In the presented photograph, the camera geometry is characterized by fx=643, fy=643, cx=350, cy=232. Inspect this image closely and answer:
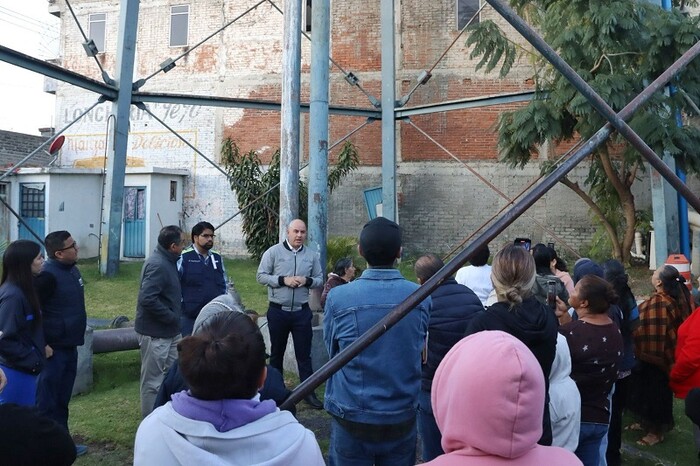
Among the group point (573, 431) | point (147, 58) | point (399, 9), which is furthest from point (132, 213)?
point (573, 431)

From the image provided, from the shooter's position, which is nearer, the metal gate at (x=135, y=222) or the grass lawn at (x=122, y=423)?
the grass lawn at (x=122, y=423)

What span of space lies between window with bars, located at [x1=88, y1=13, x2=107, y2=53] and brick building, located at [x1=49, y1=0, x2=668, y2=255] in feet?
0.10

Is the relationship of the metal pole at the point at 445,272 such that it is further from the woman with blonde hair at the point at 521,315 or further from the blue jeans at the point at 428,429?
the blue jeans at the point at 428,429

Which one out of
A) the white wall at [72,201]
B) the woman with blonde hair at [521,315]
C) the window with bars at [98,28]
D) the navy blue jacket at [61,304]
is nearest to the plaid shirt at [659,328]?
the woman with blonde hair at [521,315]

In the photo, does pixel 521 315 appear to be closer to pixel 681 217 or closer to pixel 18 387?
pixel 18 387

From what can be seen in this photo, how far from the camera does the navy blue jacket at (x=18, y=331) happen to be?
390cm

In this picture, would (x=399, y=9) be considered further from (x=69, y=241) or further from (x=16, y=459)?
(x=16, y=459)

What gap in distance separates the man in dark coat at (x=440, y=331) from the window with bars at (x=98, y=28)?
1927cm

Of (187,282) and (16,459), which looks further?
(187,282)

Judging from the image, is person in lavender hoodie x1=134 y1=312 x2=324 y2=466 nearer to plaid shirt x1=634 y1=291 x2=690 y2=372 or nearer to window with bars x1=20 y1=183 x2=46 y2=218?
plaid shirt x1=634 y1=291 x2=690 y2=372

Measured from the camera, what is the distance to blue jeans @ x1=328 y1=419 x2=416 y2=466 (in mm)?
3045

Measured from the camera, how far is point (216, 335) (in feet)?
6.48

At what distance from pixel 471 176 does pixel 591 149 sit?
14.5 meters

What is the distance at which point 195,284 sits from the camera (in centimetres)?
577
